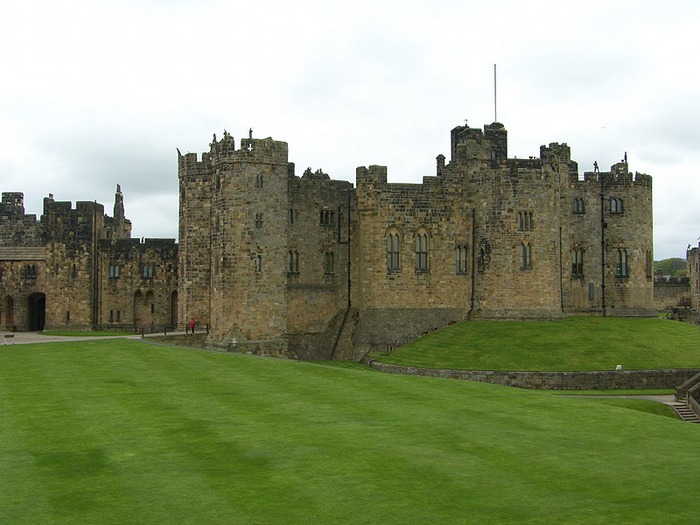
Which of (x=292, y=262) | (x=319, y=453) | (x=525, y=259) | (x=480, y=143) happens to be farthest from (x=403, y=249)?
(x=319, y=453)

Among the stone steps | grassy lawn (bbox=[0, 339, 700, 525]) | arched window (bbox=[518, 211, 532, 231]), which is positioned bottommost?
the stone steps

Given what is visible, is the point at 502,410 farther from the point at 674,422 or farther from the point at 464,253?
the point at 464,253

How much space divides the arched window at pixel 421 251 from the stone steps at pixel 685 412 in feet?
60.3

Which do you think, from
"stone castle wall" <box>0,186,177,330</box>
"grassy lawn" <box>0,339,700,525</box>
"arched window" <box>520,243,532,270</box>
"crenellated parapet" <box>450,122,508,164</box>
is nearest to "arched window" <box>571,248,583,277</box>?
"arched window" <box>520,243,532,270</box>

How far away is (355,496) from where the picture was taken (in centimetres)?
1575

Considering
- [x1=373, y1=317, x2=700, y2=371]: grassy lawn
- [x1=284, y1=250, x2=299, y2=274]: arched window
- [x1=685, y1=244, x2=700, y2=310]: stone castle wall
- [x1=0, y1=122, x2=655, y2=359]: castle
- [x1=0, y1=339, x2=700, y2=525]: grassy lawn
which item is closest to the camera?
[x1=0, y1=339, x2=700, y2=525]: grassy lawn

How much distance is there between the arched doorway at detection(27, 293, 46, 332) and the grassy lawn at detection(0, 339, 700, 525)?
1215 inches

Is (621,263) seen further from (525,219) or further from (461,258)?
(461,258)

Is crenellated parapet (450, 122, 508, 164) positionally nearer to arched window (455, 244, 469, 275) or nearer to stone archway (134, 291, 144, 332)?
arched window (455, 244, 469, 275)

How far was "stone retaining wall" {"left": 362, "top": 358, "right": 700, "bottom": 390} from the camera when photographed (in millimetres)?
41562

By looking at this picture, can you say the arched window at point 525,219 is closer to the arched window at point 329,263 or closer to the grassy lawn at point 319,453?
the arched window at point 329,263

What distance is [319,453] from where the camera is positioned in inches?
737

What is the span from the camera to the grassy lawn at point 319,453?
15070 mm

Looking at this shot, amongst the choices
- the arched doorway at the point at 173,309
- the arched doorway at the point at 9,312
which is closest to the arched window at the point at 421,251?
the arched doorway at the point at 173,309
